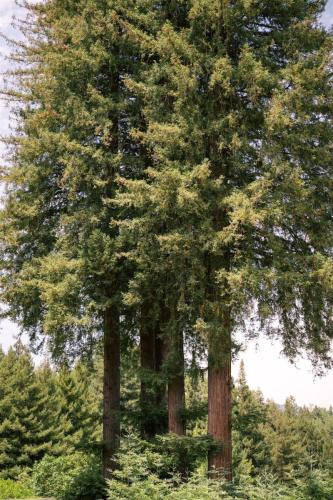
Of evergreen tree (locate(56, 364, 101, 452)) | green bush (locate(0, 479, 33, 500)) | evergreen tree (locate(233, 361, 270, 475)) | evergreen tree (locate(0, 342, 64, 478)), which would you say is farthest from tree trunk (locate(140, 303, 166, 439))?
evergreen tree (locate(233, 361, 270, 475))

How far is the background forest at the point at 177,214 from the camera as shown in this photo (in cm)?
1045

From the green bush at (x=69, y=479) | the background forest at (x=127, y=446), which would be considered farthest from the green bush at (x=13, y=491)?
the green bush at (x=69, y=479)

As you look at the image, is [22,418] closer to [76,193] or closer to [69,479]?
[69,479]

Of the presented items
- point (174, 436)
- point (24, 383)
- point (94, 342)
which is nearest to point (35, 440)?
point (24, 383)

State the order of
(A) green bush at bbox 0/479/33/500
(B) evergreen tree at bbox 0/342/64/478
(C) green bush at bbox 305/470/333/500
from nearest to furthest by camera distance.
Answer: (C) green bush at bbox 305/470/333/500 → (A) green bush at bbox 0/479/33/500 → (B) evergreen tree at bbox 0/342/64/478

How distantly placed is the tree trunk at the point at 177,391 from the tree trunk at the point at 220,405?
2.88 feet

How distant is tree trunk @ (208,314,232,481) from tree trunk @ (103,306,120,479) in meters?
3.15

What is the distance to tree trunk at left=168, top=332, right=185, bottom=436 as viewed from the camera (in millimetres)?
11555

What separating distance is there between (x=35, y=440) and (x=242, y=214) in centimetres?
3410

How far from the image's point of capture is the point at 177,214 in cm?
1112

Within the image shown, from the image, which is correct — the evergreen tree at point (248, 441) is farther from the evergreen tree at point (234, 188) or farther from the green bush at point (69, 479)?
the evergreen tree at point (234, 188)

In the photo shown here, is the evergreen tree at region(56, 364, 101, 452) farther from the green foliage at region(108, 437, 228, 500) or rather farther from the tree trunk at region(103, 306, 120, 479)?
the green foliage at region(108, 437, 228, 500)

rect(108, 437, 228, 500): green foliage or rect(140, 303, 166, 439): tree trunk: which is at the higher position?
rect(140, 303, 166, 439): tree trunk

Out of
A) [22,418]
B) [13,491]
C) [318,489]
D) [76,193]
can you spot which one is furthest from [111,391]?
[22,418]
